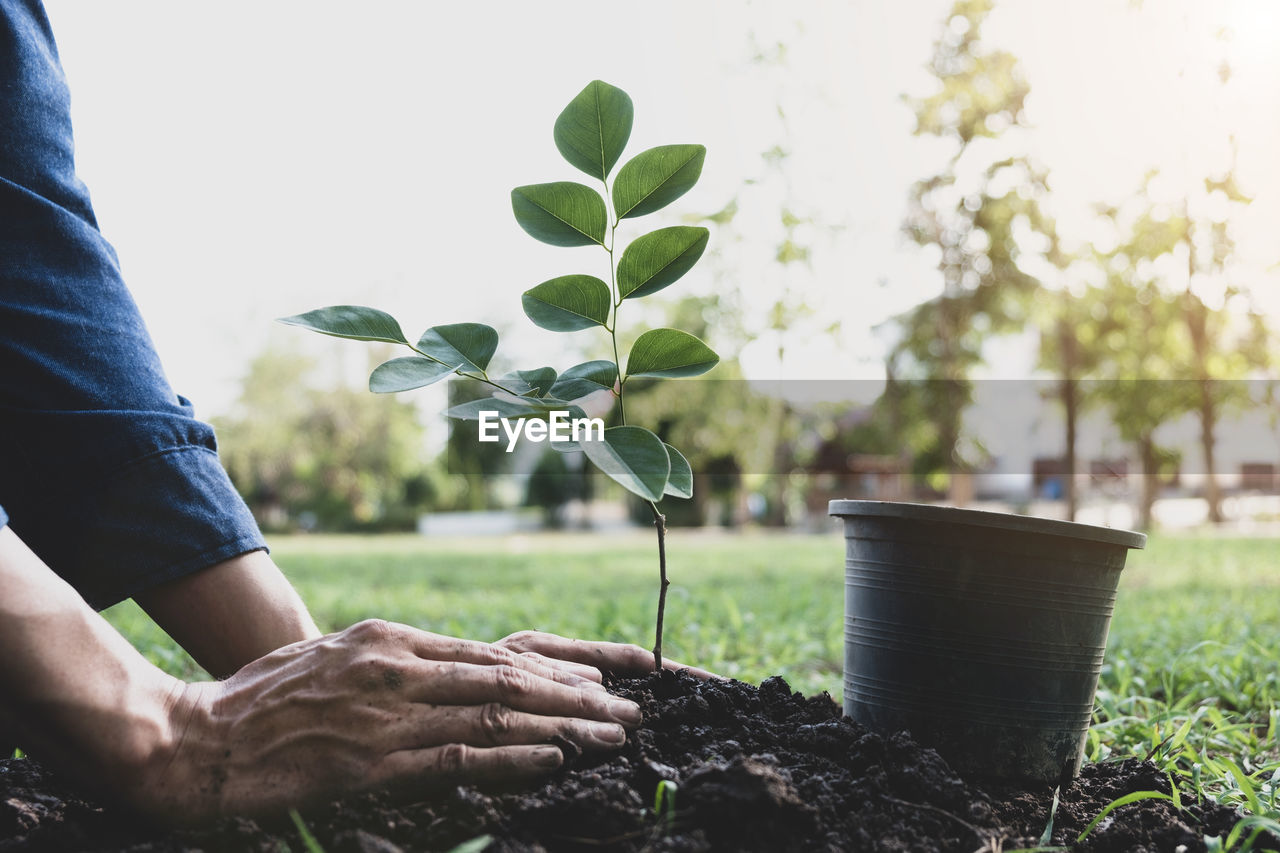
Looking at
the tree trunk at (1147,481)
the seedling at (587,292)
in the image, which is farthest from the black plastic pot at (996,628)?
the tree trunk at (1147,481)

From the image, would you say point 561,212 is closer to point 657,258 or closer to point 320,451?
point 657,258

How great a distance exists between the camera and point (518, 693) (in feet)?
3.81

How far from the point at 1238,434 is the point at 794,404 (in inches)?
499

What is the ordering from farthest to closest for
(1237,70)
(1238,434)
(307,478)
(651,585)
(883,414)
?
(307,478) → (1238,434) → (883,414) → (1237,70) → (651,585)

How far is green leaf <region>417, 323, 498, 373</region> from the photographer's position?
127 centimetres

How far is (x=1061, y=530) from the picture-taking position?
1343 mm

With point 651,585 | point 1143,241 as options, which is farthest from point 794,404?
point 651,585

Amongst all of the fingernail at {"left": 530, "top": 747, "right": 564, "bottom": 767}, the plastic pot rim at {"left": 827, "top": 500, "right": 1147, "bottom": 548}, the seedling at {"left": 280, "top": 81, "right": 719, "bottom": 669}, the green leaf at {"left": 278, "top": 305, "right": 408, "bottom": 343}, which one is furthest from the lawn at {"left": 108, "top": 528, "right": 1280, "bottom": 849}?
the green leaf at {"left": 278, "top": 305, "right": 408, "bottom": 343}

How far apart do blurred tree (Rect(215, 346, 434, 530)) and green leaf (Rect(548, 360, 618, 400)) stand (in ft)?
88.5

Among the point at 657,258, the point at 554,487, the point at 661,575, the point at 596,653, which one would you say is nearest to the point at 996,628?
the point at 661,575

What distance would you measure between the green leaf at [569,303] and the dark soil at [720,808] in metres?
0.59

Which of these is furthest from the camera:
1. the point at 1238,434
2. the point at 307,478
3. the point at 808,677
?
the point at 307,478

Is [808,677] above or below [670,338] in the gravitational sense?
below

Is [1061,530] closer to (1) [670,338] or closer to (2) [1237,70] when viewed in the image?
(1) [670,338]
